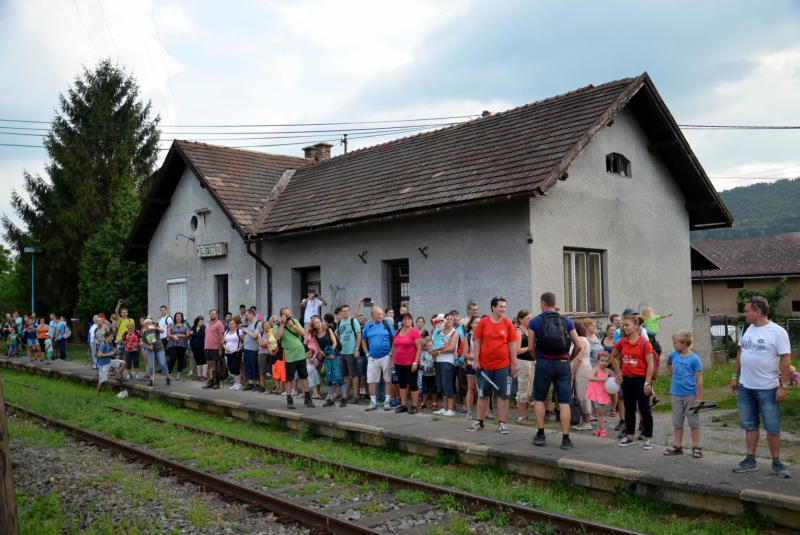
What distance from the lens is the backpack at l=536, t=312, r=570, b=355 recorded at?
8.02 metres

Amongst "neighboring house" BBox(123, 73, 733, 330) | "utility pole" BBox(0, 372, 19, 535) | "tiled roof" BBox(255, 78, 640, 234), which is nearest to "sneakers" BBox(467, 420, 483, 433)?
"neighboring house" BBox(123, 73, 733, 330)

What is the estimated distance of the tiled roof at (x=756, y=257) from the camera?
102 ft

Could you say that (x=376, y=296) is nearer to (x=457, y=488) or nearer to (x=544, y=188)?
(x=544, y=188)

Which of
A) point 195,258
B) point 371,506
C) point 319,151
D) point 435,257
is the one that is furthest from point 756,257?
point 371,506

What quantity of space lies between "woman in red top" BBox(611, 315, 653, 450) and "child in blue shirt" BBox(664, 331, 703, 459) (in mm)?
360

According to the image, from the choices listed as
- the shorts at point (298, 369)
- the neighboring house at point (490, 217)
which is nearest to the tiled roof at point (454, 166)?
the neighboring house at point (490, 217)

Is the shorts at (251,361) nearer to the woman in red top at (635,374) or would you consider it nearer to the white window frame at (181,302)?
the white window frame at (181,302)

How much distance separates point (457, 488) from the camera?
7230 millimetres

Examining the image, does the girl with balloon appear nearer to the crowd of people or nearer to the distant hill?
the crowd of people

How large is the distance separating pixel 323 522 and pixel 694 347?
13.6 meters

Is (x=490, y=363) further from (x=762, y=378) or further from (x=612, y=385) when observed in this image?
(x=762, y=378)

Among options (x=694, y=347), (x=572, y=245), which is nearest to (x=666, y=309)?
(x=694, y=347)

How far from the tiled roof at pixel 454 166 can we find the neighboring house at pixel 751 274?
1815cm

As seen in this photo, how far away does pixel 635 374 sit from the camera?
7965 millimetres
